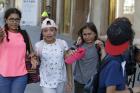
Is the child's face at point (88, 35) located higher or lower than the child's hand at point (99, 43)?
higher

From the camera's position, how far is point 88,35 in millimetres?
6184

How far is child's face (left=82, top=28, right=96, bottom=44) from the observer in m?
6.15

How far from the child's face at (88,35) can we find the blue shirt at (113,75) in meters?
2.49

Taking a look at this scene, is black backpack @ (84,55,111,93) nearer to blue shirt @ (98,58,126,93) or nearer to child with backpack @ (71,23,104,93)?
blue shirt @ (98,58,126,93)

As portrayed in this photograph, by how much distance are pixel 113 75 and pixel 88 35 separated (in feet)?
8.48

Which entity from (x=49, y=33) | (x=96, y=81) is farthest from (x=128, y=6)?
(x=96, y=81)

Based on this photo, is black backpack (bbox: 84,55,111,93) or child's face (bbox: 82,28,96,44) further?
child's face (bbox: 82,28,96,44)

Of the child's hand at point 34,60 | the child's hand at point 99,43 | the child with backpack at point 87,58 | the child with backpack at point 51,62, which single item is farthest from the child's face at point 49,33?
the child's hand at point 99,43

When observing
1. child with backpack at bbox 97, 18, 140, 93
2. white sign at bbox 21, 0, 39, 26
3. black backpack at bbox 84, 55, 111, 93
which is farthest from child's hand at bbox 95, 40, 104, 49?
white sign at bbox 21, 0, 39, 26

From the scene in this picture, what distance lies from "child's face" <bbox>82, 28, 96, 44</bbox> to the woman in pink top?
79 cm

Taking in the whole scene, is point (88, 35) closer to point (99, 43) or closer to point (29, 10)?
point (99, 43)

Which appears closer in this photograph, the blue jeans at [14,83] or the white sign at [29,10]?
the blue jeans at [14,83]

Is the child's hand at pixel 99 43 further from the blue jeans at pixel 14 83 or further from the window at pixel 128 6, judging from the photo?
the window at pixel 128 6

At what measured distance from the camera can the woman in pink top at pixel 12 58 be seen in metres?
5.83
